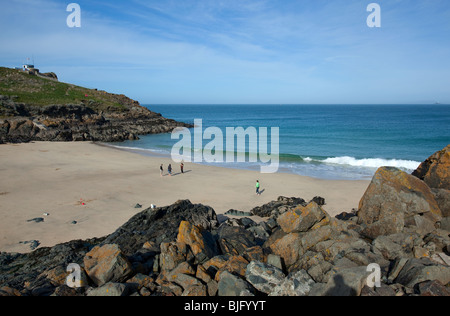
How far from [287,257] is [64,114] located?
192 ft

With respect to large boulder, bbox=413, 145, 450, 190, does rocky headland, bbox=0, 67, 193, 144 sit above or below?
above

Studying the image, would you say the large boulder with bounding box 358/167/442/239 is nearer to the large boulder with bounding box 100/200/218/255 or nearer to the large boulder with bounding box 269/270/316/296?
the large boulder with bounding box 269/270/316/296

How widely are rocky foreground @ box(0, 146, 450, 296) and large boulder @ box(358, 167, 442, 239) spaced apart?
1.3 inches

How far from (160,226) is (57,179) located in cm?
1524

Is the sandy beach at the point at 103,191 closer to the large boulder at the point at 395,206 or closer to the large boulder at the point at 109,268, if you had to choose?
the large boulder at the point at 395,206

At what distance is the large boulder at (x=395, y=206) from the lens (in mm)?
9727

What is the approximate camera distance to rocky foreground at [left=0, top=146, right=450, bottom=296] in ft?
20.9

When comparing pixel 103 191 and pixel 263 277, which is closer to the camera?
pixel 263 277

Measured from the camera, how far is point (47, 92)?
2579 inches

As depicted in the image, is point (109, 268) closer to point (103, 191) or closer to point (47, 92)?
point (103, 191)

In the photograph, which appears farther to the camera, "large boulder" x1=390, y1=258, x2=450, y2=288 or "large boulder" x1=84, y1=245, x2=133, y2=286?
"large boulder" x1=84, y1=245, x2=133, y2=286

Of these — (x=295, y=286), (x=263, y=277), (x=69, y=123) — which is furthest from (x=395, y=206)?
(x=69, y=123)

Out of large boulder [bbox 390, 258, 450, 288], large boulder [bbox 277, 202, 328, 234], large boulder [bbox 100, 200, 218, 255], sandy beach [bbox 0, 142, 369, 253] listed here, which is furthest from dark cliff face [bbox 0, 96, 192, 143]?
large boulder [bbox 390, 258, 450, 288]
